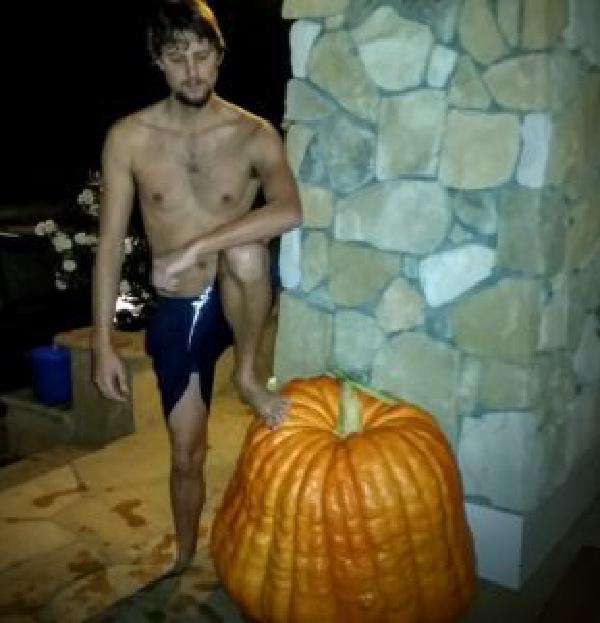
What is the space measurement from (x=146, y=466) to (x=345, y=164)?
2456 millimetres

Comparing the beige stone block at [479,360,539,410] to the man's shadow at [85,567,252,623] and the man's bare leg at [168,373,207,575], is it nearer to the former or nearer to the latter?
the man's bare leg at [168,373,207,575]

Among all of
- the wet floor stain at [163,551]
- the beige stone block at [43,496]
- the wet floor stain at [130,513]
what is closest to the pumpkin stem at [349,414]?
the wet floor stain at [163,551]

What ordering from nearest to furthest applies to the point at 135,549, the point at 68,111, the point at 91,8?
the point at 135,549 < the point at 91,8 < the point at 68,111

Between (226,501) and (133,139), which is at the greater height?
(133,139)

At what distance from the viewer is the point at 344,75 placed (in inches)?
124

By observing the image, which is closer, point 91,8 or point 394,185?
point 394,185

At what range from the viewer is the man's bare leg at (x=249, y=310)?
9.27ft

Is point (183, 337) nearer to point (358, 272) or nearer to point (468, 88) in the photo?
point (358, 272)

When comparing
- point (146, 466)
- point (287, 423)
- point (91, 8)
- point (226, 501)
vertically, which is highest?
point (91, 8)

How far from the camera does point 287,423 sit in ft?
9.12

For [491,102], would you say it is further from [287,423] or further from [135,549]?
[135,549]

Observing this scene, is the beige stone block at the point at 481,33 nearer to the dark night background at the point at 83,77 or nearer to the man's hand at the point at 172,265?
the man's hand at the point at 172,265

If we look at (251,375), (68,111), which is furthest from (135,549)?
(68,111)

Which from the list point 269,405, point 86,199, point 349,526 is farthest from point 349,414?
point 86,199
